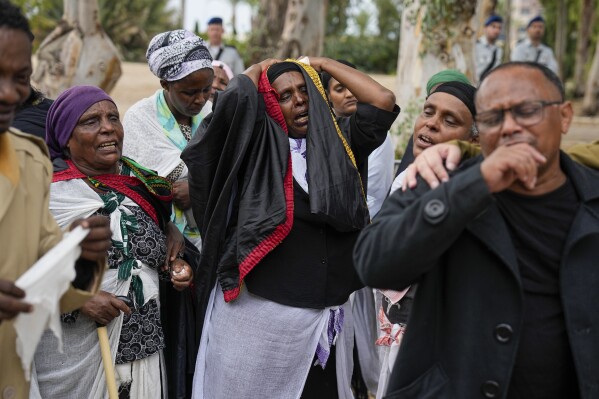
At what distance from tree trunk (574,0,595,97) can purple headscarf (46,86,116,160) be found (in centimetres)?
2463

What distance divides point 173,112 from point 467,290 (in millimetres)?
2836

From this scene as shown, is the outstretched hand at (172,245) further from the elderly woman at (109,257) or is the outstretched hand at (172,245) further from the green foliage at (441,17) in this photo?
the green foliage at (441,17)

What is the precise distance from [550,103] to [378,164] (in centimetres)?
283

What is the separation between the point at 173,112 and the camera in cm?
486

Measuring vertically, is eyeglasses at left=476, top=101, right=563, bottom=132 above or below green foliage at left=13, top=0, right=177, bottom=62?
above

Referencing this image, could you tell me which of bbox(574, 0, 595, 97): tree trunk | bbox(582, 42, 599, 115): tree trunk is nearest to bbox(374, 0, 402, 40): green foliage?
bbox(574, 0, 595, 97): tree trunk

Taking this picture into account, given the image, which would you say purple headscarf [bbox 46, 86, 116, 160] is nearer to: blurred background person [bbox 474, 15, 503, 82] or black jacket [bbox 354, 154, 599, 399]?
black jacket [bbox 354, 154, 599, 399]

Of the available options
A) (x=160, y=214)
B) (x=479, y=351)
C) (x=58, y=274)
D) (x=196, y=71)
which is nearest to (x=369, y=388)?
(x=160, y=214)

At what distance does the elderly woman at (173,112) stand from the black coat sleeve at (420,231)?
2.37 m

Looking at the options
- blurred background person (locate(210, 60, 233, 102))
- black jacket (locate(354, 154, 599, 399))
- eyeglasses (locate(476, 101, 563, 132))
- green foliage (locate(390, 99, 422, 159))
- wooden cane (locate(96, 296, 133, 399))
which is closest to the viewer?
black jacket (locate(354, 154, 599, 399))

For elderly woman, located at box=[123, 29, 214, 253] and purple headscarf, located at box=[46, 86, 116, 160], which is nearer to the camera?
purple headscarf, located at box=[46, 86, 116, 160]

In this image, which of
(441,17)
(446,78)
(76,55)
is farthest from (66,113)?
(441,17)

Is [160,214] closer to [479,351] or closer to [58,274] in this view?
[58,274]

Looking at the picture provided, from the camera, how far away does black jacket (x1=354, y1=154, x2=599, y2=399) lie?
7.66ft
